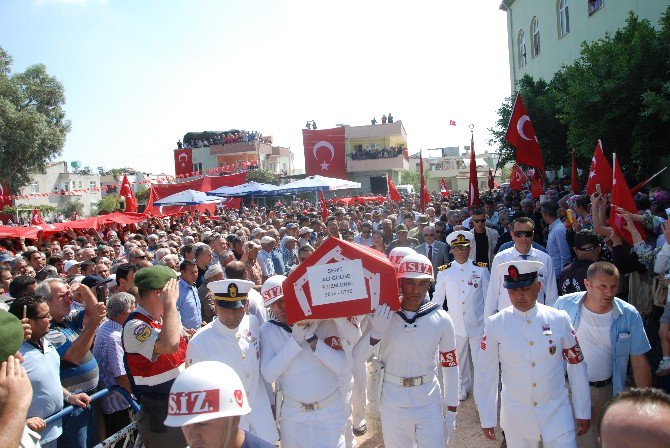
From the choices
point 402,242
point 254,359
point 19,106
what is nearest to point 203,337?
point 254,359

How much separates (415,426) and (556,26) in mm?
23684

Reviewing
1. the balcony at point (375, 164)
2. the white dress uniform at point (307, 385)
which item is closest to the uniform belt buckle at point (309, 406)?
the white dress uniform at point (307, 385)

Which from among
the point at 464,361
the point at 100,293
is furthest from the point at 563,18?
the point at 100,293

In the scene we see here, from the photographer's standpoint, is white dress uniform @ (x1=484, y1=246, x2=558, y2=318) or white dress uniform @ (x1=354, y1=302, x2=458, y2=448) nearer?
white dress uniform @ (x1=354, y1=302, x2=458, y2=448)

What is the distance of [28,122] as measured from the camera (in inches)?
1127

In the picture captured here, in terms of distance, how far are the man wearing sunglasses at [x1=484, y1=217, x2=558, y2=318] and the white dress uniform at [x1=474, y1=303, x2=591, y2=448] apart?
1.48 m

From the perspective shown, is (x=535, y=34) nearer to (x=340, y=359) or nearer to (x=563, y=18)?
(x=563, y=18)

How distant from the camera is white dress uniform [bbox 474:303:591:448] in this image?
3922 mm

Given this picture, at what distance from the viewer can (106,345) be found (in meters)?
4.97

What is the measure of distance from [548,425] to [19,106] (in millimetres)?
32642

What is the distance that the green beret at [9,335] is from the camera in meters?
2.54

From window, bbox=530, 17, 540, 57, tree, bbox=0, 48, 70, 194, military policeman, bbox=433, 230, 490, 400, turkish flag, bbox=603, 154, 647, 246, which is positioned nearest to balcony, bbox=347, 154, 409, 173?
window, bbox=530, 17, 540, 57

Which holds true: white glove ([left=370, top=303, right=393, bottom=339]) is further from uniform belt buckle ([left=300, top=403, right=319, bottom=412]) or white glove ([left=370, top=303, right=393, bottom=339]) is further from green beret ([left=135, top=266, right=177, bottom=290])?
green beret ([left=135, top=266, right=177, bottom=290])

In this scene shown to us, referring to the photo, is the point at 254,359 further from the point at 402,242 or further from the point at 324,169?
the point at 324,169
